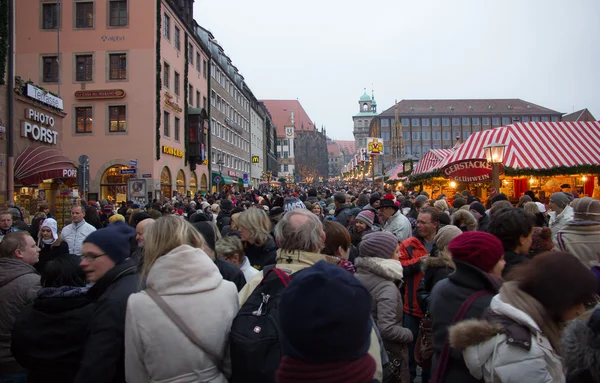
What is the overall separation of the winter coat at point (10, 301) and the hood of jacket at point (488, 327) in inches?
124

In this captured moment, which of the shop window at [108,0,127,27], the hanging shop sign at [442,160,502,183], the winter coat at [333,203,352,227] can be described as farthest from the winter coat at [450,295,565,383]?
the shop window at [108,0,127,27]

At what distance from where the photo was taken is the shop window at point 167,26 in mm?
27516

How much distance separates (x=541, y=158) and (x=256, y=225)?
14.3 metres

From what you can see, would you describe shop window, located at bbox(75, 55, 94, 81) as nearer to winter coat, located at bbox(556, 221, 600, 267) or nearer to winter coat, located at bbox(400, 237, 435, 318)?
winter coat, located at bbox(400, 237, 435, 318)

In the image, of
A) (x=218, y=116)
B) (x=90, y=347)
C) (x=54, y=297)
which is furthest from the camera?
(x=218, y=116)

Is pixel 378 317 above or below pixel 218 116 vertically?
below

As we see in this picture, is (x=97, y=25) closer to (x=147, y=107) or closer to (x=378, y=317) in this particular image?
(x=147, y=107)

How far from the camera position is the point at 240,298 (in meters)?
2.60

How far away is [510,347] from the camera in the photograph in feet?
6.64

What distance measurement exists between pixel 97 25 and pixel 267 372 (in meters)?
28.3

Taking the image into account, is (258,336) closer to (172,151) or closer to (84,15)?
(172,151)

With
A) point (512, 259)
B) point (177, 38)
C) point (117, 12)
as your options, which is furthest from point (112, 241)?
point (177, 38)

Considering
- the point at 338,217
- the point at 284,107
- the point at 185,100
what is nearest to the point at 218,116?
the point at 185,100

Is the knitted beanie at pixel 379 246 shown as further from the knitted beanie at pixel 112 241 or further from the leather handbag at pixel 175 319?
the knitted beanie at pixel 112 241
